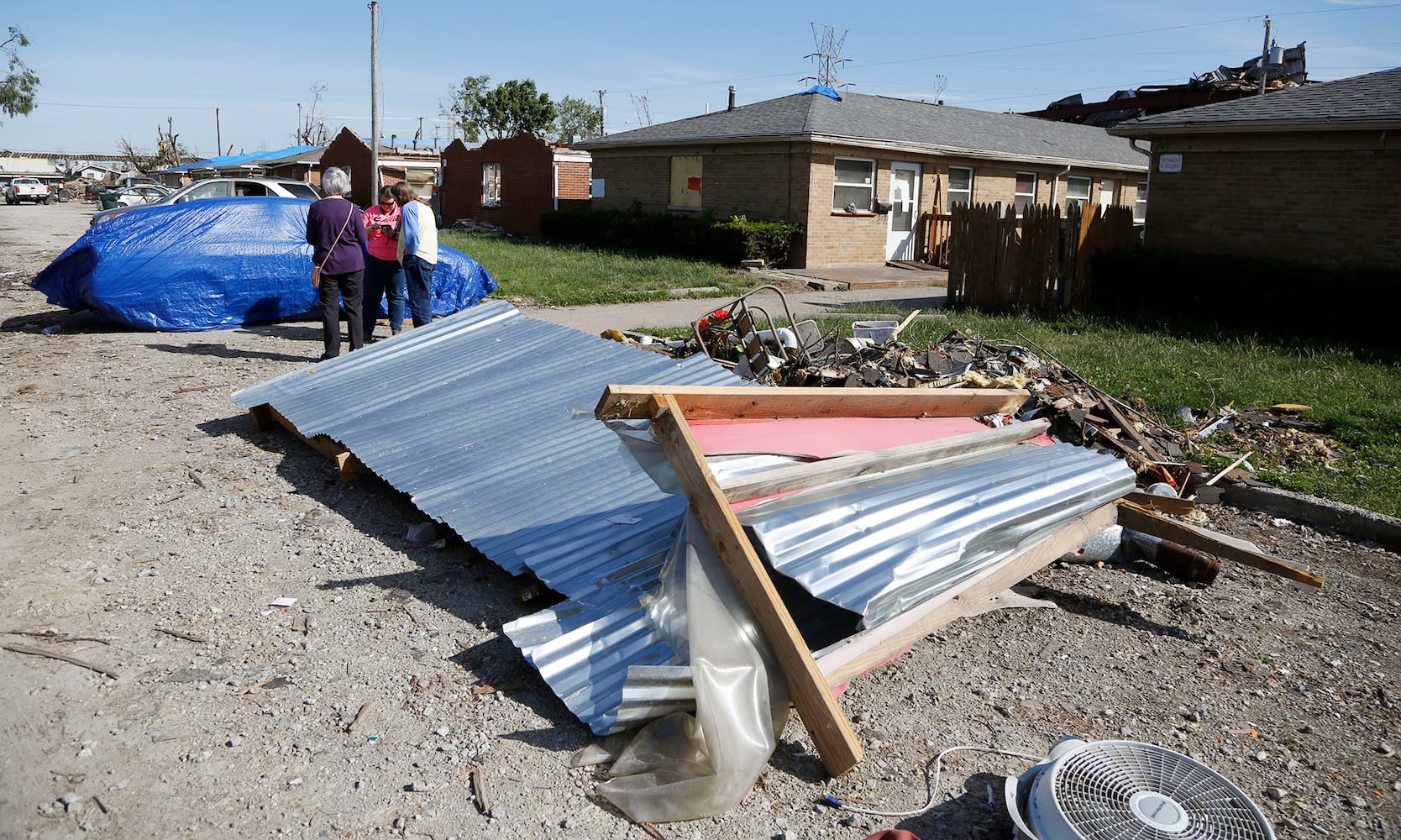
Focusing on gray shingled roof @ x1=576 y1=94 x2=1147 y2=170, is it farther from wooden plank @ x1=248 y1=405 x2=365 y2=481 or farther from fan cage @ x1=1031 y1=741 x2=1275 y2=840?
fan cage @ x1=1031 y1=741 x2=1275 y2=840

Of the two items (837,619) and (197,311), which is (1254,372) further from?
(197,311)

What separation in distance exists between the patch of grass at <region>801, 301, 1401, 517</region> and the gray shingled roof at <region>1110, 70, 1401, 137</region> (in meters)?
3.60

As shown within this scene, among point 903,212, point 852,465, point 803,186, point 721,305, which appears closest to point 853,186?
point 803,186

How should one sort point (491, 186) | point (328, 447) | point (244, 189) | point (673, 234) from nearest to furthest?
1. point (328, 447)
2. point (244, 189)
3. point (673, 234)
4. point (491, 186)

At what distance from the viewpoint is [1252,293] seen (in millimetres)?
12742

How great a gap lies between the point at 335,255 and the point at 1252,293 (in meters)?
11.1

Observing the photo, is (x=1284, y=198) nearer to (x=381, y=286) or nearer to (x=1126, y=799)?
(x=381, y=286)

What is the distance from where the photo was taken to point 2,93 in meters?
59.6

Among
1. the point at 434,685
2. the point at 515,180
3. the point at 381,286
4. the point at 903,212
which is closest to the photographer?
the point at 434,685

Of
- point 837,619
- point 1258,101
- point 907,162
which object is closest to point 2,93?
point 907,162

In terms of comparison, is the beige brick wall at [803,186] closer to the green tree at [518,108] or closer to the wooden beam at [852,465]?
the wooden beam at [852,465]

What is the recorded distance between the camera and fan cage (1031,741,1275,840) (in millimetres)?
2451

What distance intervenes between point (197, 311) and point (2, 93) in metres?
63.1

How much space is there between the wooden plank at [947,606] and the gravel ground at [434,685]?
0.29 meters
